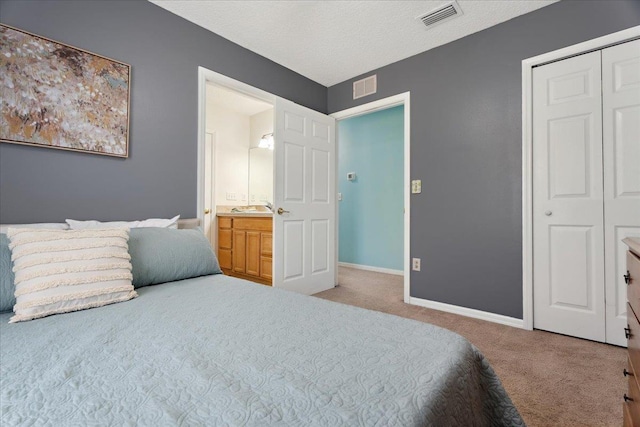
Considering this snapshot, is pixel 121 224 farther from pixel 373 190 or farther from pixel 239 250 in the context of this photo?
pixel 373 190

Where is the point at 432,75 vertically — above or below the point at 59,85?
above

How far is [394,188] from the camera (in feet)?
14.9

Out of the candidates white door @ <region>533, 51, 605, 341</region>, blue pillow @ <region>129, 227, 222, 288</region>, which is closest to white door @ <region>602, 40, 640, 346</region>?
white door @ <region>533, 51, 605, 341</region>

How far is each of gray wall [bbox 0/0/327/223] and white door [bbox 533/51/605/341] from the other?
2.66m

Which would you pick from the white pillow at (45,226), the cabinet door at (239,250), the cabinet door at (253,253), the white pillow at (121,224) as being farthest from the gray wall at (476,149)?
the white pillow at (45,226)

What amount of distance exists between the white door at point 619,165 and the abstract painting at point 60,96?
335 cm

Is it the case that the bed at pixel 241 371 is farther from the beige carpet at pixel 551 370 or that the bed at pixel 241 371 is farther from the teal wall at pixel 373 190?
the teal wall at pixel 373 190

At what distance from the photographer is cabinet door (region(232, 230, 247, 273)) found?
3.76 metres

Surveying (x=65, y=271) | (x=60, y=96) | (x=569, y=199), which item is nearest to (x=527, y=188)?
(x=569, y=199)

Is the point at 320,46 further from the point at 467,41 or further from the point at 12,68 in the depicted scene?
the point at 12,68

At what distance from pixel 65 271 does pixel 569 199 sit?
3.07m

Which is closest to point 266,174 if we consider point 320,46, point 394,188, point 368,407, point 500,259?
point 394,188

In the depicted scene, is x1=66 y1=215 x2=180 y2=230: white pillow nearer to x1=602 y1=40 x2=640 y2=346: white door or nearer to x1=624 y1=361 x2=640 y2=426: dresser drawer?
x1=624 y1=361 x2=640 y2=426: dresser drawer

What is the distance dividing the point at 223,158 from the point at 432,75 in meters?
3.11
